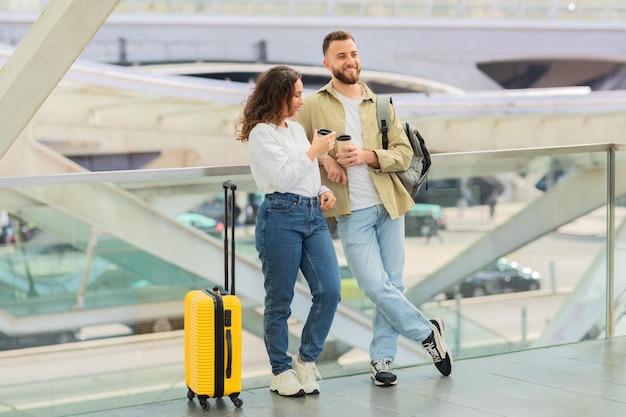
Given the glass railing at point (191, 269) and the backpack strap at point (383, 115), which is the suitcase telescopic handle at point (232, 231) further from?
the backpack strap at point (383, 115)


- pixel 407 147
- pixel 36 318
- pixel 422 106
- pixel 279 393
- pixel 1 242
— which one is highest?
pixel 422 106

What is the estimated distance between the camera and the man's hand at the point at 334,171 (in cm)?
493

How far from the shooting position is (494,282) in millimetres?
7172

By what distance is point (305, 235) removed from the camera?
4754mm

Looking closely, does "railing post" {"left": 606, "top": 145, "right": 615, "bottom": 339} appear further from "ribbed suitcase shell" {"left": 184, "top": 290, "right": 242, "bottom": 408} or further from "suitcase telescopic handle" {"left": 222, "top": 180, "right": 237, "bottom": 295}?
"ribbed suitcase shell" {"left": 184, "top": 290, "right": 242, "bottom": 408}

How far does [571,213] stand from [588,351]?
196 cm

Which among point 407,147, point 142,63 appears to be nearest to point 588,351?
point 407,147

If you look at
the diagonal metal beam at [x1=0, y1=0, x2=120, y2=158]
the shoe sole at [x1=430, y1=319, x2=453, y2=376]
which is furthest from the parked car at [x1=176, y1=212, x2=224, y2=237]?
the diagonal metal beam at [x1=0, y1=0, x2=120, y2=158]

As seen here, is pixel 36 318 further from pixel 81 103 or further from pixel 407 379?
pixel 81 103

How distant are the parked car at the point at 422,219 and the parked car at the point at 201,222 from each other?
1284 millimetres

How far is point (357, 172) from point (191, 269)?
3.40ft

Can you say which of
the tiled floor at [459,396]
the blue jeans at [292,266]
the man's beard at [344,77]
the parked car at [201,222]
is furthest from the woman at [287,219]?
A: the parked car at [201,222]

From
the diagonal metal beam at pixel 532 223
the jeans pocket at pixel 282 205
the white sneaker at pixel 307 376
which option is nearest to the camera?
the jeans pocket at pixel 282 205

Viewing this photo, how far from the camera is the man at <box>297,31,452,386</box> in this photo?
4938mm
